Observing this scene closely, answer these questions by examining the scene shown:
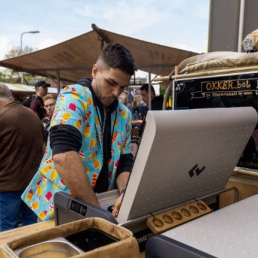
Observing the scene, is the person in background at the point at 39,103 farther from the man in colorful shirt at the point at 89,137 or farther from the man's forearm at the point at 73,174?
the man's forearm at the point at 73,174

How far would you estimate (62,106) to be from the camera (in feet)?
4.06

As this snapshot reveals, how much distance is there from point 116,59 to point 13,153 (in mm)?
1913

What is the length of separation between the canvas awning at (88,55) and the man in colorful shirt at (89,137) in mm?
4003

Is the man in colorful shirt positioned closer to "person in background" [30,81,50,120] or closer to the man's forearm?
the man's forearm

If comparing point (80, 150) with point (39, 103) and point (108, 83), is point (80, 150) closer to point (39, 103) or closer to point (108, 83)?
point (108, 83)

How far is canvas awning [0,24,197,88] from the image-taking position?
5.42 metres

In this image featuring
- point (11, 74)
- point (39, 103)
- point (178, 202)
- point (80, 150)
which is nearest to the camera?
point (178, 202)

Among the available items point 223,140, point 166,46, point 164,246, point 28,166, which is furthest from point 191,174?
point 166,46

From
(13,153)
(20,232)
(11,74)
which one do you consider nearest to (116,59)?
(20,232)

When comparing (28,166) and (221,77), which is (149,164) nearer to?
(221,77)

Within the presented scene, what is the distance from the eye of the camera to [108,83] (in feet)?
4.47

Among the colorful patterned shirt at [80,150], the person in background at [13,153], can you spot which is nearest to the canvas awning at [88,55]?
the person in background at [13,153]

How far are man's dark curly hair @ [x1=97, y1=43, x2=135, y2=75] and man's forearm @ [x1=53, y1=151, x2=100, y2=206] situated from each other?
1.42 ft

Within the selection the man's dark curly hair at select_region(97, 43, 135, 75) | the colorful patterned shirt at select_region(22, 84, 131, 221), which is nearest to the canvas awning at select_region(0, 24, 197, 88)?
the man's dark curly hair at select_region(97, 43, 135, 75)
